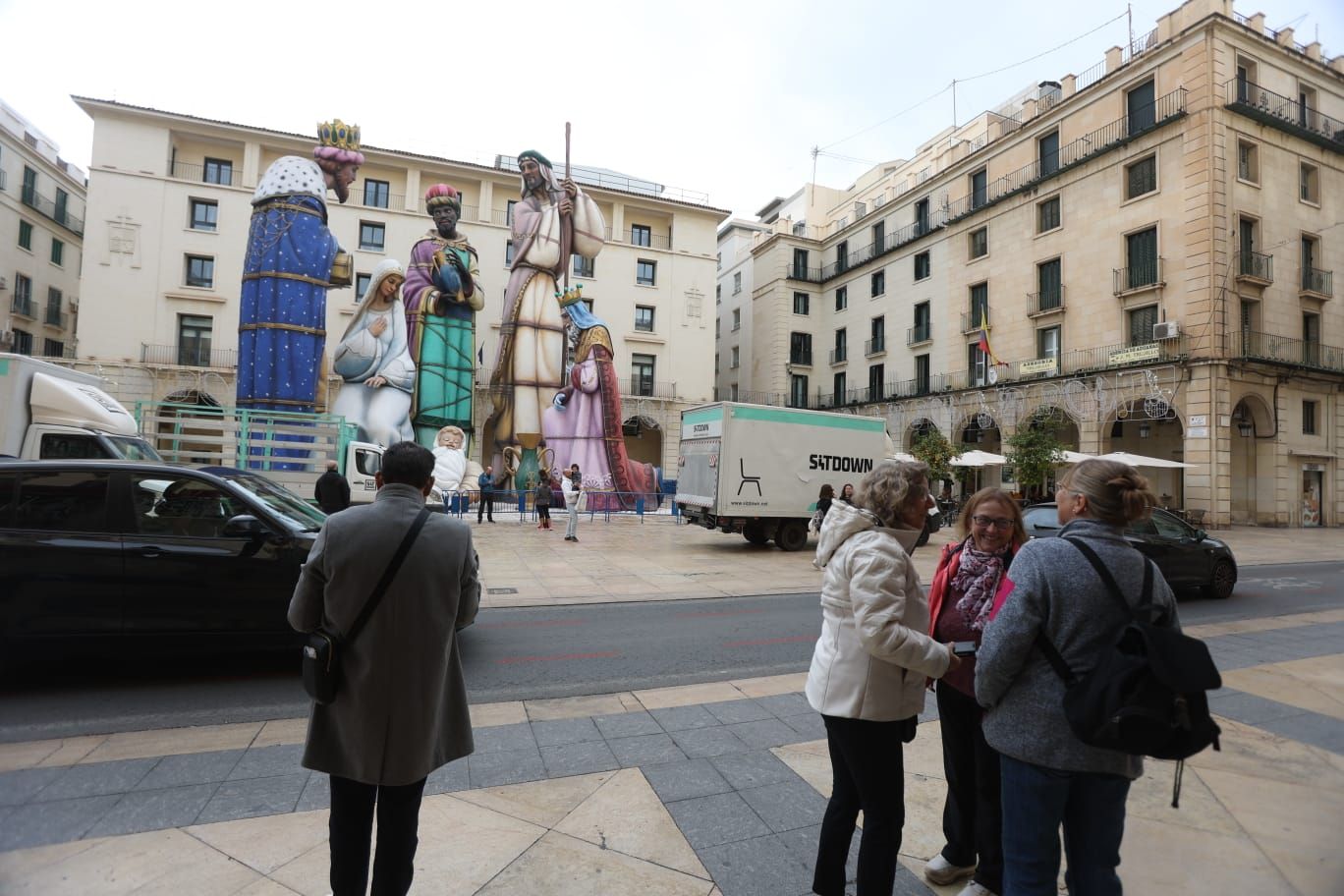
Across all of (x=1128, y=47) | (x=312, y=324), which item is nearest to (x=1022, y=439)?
(x=1128, y=47)

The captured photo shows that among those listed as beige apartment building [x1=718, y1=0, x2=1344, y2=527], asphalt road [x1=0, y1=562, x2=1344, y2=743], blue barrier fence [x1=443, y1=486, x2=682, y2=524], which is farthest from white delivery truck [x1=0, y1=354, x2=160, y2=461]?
beige apartment building [x1=718, y1=0, x2=1344, y2=527]

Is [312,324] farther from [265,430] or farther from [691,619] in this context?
[691,619]

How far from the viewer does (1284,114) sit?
24.4 metres

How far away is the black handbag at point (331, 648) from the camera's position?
6.87 ft

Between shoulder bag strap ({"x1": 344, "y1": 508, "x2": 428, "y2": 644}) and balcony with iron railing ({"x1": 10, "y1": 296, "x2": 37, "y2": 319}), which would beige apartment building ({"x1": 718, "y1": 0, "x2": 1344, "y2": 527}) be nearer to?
shoulder bag strap ({"x1": 344, "y1": 508, "x2": 428, "y2": 644})

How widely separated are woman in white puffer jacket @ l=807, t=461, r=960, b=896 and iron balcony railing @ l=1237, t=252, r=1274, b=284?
28648 millimetres

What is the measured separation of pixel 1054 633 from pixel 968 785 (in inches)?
46.1

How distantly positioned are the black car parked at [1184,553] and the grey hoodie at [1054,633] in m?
7.63

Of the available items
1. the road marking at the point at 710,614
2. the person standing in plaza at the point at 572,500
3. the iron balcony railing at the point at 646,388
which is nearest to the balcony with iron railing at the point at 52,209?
the person standing in plaza at the point at 572,500

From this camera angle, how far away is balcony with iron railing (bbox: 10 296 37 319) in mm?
27892

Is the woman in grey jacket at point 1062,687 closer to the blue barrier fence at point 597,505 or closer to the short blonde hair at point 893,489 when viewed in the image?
the short blonde hair at point 893,489

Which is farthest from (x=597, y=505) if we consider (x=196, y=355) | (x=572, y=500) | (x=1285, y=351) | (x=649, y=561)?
(x=1285, y=351)

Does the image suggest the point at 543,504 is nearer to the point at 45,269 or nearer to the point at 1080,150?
the point at 1080,150

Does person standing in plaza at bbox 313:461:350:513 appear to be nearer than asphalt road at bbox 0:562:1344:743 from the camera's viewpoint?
No
